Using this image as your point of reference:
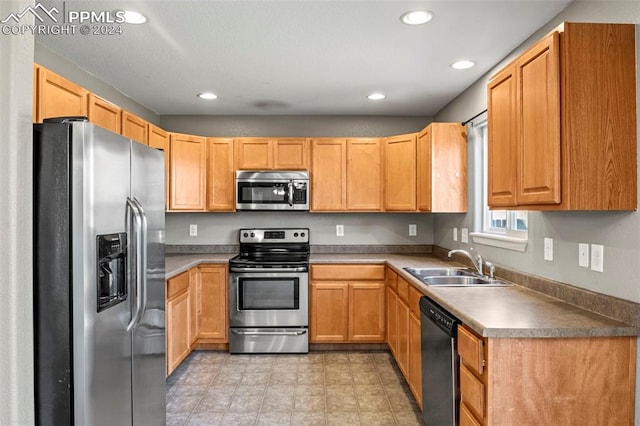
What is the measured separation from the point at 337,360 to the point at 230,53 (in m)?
2.76

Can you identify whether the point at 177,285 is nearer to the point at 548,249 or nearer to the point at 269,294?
the point at 269,294

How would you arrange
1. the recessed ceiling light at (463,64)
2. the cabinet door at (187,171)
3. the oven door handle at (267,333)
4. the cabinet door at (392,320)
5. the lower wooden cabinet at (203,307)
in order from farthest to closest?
1. the cabinet door at (187,171)
2. the oven door handle at (267,333)
3. the lower wooden cabinet at (203,307)
4. the cabinet door at (392,320)
5. the recessed ceiling light at (463,64)

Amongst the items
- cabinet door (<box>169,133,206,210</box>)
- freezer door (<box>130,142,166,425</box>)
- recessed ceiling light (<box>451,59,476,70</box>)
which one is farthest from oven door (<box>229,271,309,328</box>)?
recessed ceiling light (<box>451,59,476,70</box>)

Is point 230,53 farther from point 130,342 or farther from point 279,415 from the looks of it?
point 279,415

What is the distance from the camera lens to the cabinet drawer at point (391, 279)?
11.3 feet

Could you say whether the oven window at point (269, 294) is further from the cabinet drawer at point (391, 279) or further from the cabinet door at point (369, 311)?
the cabinet drawer at point (391, 279)

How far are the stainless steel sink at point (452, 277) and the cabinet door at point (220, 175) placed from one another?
2.01 m

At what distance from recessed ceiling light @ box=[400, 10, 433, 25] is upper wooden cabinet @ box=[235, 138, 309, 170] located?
209 centimetres

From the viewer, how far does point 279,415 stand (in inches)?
106

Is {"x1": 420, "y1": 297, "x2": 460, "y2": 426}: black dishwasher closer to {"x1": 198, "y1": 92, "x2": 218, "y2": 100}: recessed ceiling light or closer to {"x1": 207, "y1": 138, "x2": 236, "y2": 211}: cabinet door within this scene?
{"x1": 207, "y1": 138, "x2": 236, "y2": 211}: cabinet door

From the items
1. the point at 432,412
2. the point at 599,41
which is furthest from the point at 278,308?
the point at 599,41

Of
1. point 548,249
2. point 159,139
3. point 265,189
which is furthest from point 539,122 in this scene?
point 159,139

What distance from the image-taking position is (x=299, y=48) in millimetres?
2631

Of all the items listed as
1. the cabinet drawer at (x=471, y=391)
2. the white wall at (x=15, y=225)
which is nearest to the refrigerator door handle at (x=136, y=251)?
the white wall at (x=15, y=225)
